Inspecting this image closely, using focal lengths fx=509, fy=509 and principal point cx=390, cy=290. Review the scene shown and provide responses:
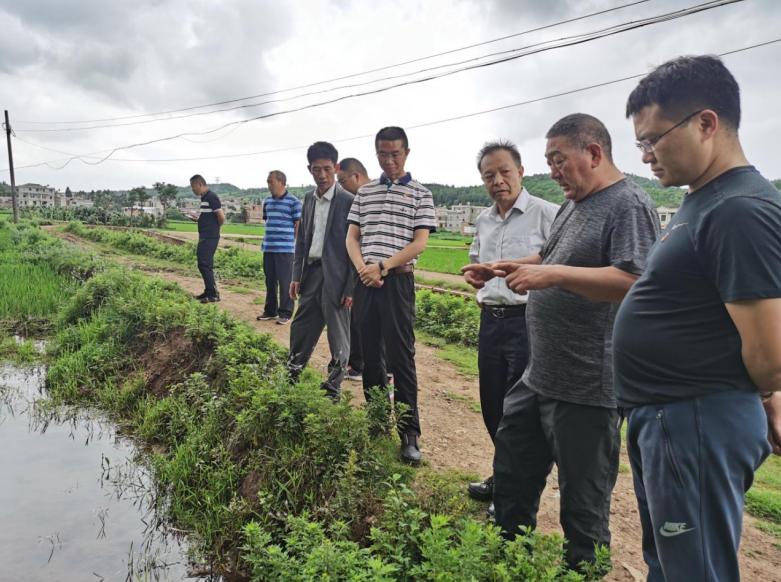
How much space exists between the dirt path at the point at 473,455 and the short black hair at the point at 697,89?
2210 millimetres

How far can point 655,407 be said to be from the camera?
147 centimetres

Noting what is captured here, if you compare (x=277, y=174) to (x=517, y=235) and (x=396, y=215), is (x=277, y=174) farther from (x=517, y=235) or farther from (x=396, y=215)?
(x=517, y=235)

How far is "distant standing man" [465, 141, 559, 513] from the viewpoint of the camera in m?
2.66

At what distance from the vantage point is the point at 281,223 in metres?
6.68

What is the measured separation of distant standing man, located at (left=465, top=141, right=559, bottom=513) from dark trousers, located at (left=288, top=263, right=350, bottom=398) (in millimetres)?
1433

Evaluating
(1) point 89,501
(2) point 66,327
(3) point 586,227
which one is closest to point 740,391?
(3) point 586,227

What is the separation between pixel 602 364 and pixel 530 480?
0.65m

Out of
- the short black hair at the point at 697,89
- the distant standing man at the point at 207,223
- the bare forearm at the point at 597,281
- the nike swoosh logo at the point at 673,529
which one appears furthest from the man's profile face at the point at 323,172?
the distant standing man at the point at 207,223

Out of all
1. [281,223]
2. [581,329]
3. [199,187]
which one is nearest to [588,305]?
[581,329]

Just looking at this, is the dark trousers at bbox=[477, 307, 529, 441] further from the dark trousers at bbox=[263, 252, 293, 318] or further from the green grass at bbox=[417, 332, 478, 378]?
the dark trousers at bbox=[263, 252, 293, 318]

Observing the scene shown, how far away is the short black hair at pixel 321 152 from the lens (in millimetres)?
3955

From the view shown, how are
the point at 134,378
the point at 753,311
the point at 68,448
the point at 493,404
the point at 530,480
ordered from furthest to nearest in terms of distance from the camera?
the point at 134,378, the point at 68,448, the point at 493,404, the point at 530,480, the point at 753,311

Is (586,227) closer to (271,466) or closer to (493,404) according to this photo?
(493,404)

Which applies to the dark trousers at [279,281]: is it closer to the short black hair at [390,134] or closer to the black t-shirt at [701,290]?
the short black hair at [390,134]
